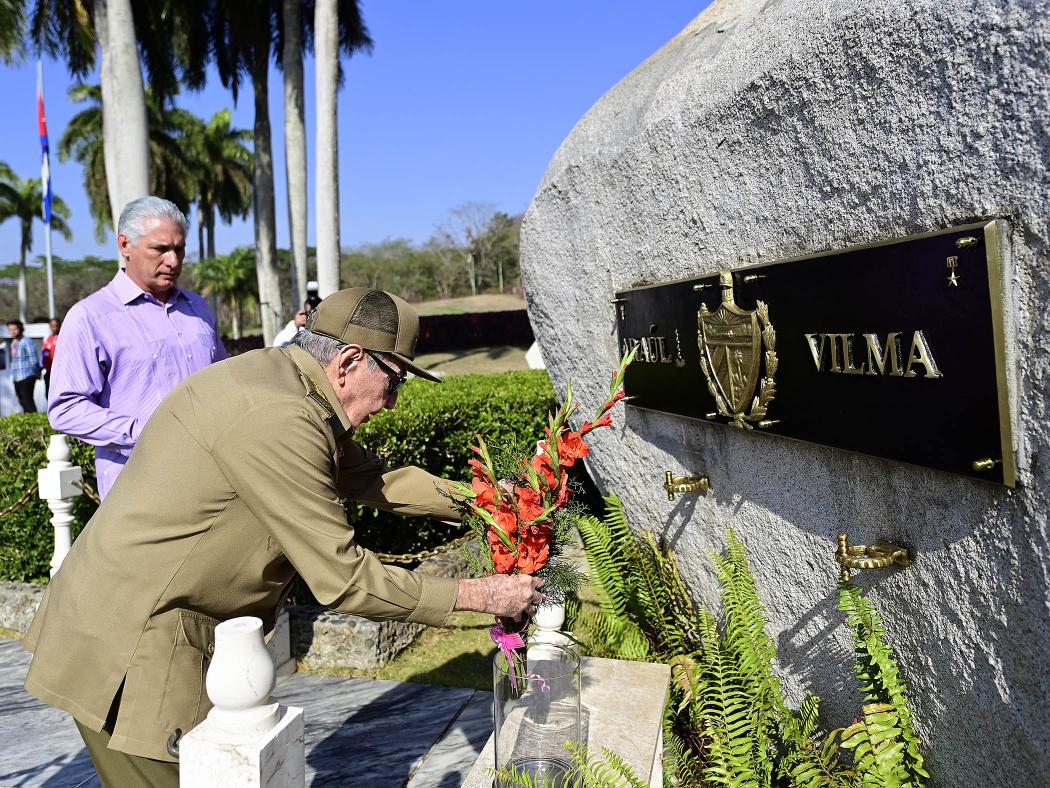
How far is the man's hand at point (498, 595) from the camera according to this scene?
2113 mm

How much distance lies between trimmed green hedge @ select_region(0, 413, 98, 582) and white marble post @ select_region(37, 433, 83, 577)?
28cm

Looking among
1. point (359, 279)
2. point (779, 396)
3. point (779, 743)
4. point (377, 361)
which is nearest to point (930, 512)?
point (779, 396)

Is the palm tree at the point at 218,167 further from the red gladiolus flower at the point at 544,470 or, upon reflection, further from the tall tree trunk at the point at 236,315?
the red gladiolus flower at the point at 544,470

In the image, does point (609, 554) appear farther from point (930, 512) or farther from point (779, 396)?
point (930, 512)

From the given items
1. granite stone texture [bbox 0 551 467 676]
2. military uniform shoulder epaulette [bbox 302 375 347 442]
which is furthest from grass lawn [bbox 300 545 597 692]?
military uniform shoulder epaulette [bbox 302 375 347 442]

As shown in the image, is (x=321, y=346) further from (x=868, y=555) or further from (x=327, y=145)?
(x=327, y=145)

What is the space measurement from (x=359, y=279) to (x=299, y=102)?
4986cm

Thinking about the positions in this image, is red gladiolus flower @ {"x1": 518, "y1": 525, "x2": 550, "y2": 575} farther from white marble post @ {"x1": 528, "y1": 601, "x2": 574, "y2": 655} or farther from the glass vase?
the glass vase

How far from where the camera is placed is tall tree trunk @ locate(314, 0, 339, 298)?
510 inches

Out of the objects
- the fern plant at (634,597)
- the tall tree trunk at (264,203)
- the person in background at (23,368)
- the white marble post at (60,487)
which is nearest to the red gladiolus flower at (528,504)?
the fern plant at (634,597)

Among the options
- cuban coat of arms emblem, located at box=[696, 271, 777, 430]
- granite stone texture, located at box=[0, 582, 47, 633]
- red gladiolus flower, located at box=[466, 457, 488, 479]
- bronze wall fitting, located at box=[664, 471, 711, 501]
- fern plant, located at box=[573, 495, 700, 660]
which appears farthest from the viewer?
granite stone texture, located at box=[0, 582, 47, 633]

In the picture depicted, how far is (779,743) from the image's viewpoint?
2.69 metres

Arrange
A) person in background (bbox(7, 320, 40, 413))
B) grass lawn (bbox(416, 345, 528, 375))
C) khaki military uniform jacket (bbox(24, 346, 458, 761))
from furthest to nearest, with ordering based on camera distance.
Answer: grass lawn (bbox(416, 345, 528, 375)) → person in background (bbox(7, 320, 40, 413)) → khaki military uniform jacket (bbox(24, 346, 458, 761))

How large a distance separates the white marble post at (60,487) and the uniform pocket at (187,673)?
125 inches
